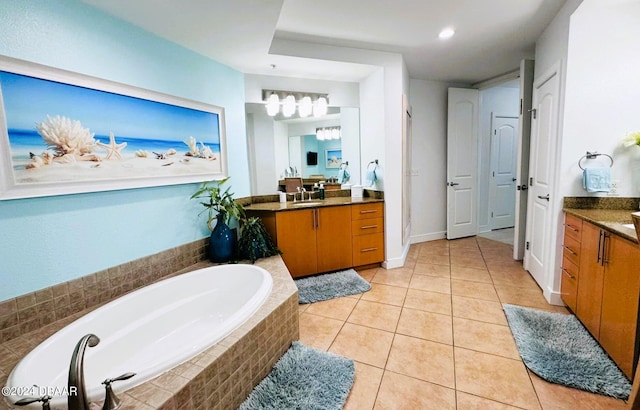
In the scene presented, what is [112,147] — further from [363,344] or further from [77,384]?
[363,344]

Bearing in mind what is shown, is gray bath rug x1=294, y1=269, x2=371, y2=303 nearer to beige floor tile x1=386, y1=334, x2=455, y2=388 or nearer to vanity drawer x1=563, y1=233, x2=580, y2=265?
beige floor tile x1=386, y1=334, x2=455, y2=388

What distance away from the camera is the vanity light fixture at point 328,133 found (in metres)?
3.58

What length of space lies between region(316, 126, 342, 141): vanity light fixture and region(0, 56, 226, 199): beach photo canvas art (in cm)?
156

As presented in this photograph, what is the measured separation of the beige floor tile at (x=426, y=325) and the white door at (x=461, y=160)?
244 cm

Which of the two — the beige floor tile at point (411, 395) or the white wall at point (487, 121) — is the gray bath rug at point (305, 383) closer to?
the beige floor tile at point (411, 395)

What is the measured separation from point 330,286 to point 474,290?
1420mm

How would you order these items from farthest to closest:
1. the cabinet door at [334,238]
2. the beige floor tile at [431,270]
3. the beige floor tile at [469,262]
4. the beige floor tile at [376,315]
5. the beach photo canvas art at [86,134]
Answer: the beige floor tile at [469,262], the beige floor tile at [431,270], the cabinet door at [334,238], the beige floor tile at [376,315], the beach photo canvas art at [86,134]

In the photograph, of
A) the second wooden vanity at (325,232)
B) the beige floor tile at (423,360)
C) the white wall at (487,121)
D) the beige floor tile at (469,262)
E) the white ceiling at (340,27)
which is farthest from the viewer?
the white wall at (487,121)

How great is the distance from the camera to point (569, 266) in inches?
87.8

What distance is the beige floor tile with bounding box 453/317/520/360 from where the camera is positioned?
1864mm

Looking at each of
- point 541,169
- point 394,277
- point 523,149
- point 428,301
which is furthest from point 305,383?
point 523,149

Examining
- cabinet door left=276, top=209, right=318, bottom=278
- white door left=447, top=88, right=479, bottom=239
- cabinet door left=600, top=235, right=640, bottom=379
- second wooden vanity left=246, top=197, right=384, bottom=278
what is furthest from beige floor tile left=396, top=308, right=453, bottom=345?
white door left=447, top=88, right=479, bottom=239

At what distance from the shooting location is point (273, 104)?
3.17 m

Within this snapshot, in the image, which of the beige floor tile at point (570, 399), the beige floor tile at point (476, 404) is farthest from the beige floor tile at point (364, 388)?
the beige floor tile at point (570, 399)
